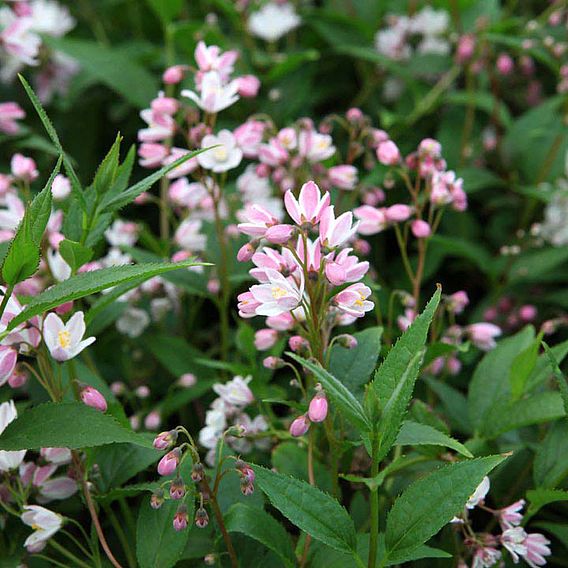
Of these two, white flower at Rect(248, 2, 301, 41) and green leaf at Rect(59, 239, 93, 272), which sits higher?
green leaf at Rect(59, 239, 93, 272)

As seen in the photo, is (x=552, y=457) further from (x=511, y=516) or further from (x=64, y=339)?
(x=64, y=339)

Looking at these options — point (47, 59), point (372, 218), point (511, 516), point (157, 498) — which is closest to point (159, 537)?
point (157, 498)

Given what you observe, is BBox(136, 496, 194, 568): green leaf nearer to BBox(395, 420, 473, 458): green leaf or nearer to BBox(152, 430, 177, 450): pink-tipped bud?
BBox(152, 430, 177, 450): pink-tipped bud

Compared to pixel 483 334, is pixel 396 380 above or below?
above

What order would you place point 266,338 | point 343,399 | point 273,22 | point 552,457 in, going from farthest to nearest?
1. point 273,22
2. point 266,338
3. point 552,457
4. point 343,399

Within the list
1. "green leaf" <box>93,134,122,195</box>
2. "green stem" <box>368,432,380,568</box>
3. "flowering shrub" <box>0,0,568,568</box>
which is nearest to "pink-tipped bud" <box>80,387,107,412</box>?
"flowering shrub" <box>0,0,568,568</box>

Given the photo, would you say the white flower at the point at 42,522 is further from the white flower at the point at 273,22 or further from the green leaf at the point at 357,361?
the white flower at the point at 273,22
